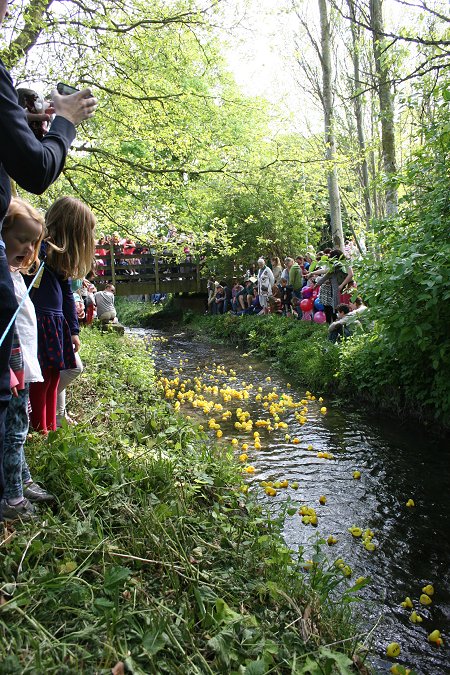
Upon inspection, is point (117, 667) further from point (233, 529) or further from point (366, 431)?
point (366, 431)

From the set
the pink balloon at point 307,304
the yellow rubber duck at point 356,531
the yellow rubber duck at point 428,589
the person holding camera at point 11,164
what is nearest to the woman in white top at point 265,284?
the pink balloon at point 307,304

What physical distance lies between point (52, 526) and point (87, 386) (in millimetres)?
3708

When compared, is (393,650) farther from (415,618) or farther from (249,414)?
(249,414)

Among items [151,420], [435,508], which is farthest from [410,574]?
[151,420]

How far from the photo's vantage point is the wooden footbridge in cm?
2211

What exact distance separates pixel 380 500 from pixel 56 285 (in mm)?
3484

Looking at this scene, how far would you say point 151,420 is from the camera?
4.72 m

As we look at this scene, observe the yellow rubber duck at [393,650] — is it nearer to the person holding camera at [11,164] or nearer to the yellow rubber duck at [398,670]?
the yellow rubber duck at [398,670]

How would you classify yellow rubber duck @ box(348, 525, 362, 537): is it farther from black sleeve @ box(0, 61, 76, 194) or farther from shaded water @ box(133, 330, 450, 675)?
black sleeve @ box(0, 61, 76, 194)

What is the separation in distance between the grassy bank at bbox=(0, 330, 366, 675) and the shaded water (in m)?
0.38

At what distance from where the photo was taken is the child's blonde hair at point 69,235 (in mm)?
3666

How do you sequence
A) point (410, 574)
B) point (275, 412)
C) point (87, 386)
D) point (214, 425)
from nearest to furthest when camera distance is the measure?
point (410, 574)
point (87, 386)
point (214, 425)
point (275, 412)

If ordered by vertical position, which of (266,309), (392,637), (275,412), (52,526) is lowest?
(392,637)

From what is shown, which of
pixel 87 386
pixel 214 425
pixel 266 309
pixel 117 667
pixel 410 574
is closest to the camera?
pixel 117 667
